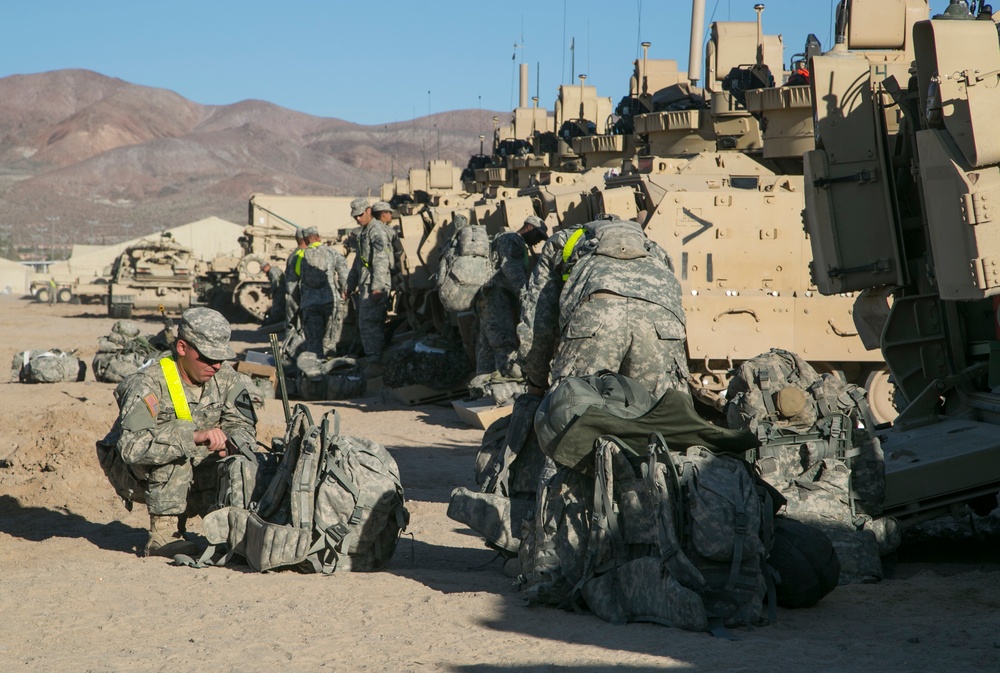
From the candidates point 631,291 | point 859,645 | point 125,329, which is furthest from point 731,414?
point 125,329

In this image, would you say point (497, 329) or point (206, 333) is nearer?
point (206, 333)

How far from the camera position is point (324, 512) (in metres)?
5.57

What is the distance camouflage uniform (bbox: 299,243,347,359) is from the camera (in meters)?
14.5

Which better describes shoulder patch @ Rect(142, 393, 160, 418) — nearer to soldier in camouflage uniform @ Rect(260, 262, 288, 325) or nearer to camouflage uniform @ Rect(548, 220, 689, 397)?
camouflage uniform @ Rect(548, 220, 689, 397)

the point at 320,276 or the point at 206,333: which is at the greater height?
the point at 320,276

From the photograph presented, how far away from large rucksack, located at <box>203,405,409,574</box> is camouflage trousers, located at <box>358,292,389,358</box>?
353 inches

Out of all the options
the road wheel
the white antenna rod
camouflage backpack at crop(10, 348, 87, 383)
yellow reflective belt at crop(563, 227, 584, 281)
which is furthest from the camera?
the white antenna rod

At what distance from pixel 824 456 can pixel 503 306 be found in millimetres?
6639

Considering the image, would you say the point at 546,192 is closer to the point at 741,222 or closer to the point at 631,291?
the point at 741,222

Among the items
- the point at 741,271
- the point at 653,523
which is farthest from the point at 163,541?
the point at 741,271

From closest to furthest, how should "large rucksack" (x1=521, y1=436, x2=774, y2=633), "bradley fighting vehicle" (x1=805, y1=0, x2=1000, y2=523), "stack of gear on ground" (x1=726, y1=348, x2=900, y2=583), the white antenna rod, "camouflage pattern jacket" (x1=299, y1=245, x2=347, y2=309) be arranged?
"large rucksack" (x1=521, y1=436, x2=774, y2=633) < "stack of gear on ground" (x1=726, y1=348, x2=900, y2=583) < "bradley fighting vehicle" (x1=805, y1=0, x2=1000, y2=523) < "camouflage pattern jacket" (x1=299, y1=245, x2=347, y2=309) < the white antenna rod

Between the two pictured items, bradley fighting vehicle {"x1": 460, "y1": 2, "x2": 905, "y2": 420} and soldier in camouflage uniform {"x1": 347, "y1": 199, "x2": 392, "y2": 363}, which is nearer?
bradley fighting vehicle {"x1": 460, "y1": 2, "x2": 905, "y2": 420}

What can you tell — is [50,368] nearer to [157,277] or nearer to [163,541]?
[163,541]

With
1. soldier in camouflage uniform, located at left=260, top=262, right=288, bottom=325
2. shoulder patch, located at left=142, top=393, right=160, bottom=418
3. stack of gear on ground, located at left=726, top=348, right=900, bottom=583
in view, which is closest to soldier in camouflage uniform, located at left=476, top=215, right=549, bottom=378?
shoulder patch, located at left=142, top=393, right=160, bottom=418
